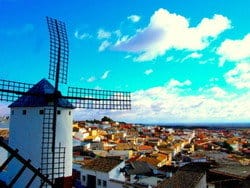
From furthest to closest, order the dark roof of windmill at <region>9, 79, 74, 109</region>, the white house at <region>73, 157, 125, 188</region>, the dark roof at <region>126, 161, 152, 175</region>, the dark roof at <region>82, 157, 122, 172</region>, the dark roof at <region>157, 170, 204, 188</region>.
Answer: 1. the dark roof at <region>126, 161, 152, 175</region>
2. the dark roof at <region>82, 157, 122, 172</region>
3. the white house at <region>73, 157, 125, 188</region>
4. the dark roof at <region>157, 170, 204, 188</region>
5. the dark roof of windmill at <region>9, 79, 74, 109</region>

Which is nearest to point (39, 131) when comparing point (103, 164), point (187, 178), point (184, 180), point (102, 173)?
point (184, 180)

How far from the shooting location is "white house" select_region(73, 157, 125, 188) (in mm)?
27000

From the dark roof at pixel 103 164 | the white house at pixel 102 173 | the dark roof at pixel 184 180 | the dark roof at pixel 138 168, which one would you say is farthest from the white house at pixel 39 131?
the dark roof at pixel 138 168

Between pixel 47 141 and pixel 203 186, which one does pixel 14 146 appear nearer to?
pixel 47 141

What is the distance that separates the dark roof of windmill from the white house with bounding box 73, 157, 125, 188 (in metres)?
11.2

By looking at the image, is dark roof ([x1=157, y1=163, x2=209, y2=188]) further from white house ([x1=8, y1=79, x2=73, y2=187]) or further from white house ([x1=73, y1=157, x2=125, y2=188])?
white house ([x1=8, y1=79, x2=73, y2=187])

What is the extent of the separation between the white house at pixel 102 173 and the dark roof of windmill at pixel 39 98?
36.7 feet

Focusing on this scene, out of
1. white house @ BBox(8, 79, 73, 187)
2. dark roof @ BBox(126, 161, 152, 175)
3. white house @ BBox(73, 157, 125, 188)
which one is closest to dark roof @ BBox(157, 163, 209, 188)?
white house @ BBox(73, 157, 125, 188)

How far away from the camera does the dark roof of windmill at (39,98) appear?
51.6ft

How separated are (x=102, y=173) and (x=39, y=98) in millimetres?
12867

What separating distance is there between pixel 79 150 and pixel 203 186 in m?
30.1

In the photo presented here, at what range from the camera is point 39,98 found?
16.2 metres

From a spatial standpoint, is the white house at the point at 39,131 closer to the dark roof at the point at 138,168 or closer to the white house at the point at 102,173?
the white house at the point at 102,173

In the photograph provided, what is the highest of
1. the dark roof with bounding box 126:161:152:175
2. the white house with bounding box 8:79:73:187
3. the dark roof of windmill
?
the dark roof of windmill
